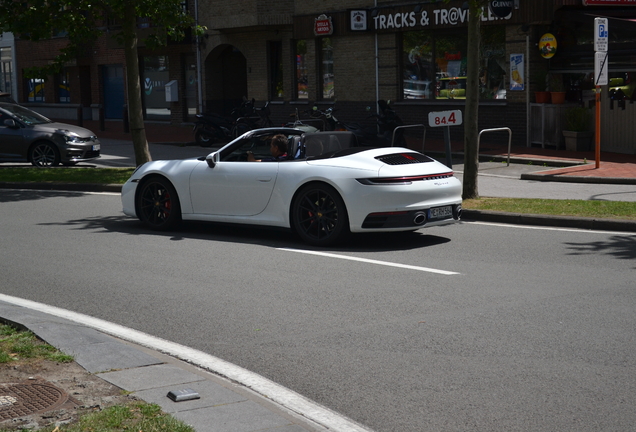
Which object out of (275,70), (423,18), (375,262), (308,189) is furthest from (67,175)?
(275,70)

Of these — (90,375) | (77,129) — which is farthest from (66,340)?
(77,129)

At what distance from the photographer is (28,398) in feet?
16.0

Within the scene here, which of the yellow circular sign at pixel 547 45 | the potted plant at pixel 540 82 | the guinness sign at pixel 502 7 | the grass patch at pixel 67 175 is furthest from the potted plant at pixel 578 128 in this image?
the grass patch at pixel 67 175

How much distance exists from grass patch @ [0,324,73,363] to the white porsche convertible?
451 centimetres

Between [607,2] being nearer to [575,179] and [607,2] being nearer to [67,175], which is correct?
[575,179]

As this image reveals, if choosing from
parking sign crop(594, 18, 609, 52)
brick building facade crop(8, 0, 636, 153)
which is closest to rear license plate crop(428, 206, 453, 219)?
brick building facade crop(8, 0, 636, 153)

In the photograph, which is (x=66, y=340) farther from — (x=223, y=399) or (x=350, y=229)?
(x=350, y=229)

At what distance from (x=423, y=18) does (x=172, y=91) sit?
1317cm

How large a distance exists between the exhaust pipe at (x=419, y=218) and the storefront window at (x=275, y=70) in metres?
21.7

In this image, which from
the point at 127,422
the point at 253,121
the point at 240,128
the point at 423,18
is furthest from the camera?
the point at 253,121

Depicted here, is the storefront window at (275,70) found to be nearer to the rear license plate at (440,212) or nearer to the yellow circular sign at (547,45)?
the yellow circular sign at (547,45)

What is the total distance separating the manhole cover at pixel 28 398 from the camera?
15.3ft

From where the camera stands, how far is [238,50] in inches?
1352

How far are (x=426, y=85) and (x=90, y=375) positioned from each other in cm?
2168
